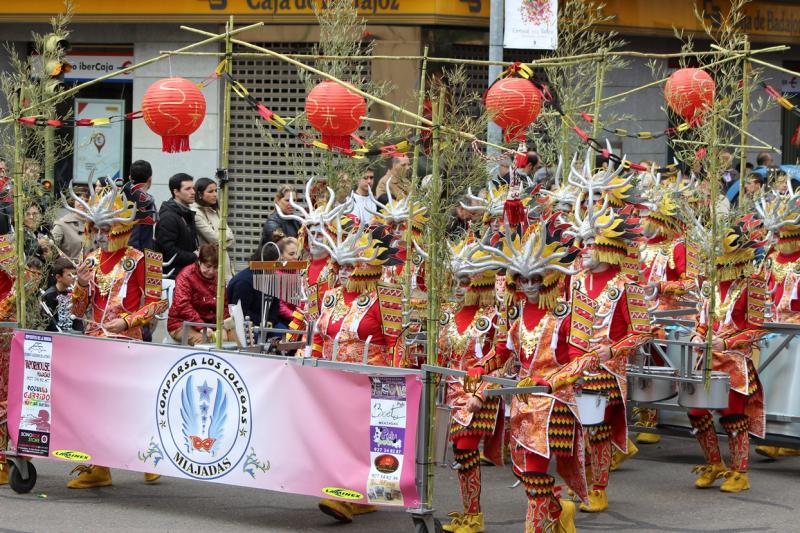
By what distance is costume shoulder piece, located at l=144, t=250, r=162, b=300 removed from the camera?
10375mm

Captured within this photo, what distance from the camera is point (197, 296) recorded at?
11.5m

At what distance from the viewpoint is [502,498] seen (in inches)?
409

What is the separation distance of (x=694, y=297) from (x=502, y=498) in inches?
111

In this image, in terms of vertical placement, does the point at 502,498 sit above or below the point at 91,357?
below

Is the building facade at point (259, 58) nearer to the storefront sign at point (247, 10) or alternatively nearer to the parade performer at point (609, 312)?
the storefront sign at point (247, 10)

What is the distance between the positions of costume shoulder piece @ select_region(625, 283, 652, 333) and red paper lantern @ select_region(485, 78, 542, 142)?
206cm

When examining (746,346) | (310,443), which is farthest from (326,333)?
(746,346)

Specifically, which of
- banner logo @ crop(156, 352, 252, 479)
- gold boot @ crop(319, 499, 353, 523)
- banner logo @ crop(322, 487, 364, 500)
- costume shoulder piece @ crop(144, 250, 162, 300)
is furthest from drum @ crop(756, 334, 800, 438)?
costume shoulder piece @ crop(144, 250, 162, 300)

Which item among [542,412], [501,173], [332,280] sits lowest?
[542,412]

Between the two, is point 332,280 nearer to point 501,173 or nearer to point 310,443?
point 310,443

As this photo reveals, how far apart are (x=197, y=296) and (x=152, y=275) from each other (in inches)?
42.7

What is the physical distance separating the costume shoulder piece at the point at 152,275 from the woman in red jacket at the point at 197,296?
93 cm

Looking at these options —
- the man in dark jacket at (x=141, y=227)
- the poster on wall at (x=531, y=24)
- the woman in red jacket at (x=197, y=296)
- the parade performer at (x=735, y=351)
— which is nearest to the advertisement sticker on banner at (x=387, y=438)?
the woman in red jacket at (x=197, y=296)

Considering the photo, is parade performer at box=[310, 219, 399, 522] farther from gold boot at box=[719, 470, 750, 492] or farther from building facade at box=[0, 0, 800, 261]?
building facade at box=[0, 0, 800, 261]
